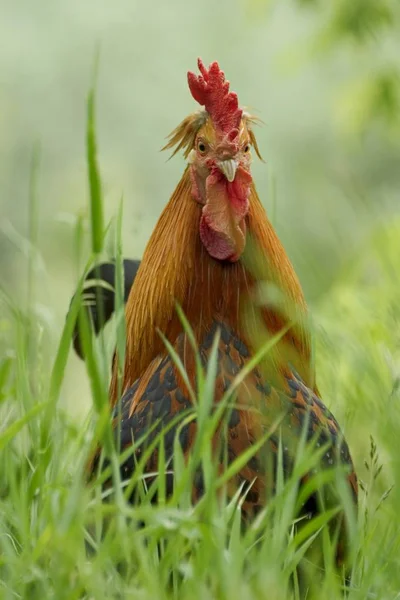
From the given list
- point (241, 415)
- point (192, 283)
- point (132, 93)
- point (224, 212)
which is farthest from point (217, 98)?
point (132, 93)

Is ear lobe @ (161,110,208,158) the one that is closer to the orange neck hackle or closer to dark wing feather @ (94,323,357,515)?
the orange neck hackle

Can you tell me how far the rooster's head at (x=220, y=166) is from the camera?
2.66m

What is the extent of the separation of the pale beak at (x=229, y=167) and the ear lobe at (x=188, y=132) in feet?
0.60

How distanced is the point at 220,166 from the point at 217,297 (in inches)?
13.8

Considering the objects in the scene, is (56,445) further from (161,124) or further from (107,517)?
(161,124)

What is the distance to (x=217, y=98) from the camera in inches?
108

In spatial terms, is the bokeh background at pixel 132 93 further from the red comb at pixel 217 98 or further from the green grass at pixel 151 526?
the green grass at pixel 151 526

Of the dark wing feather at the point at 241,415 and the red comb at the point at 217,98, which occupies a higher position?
the red comb at the point at 217,98

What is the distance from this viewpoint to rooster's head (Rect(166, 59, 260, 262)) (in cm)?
266

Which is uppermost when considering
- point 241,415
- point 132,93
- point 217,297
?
point 132,93

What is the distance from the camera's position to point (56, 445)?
218 cm

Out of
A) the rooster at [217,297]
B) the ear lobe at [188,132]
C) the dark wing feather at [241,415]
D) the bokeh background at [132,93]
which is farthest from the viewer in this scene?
the bokeh background at [132,93]

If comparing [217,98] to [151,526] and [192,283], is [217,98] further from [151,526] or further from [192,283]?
[151,526]

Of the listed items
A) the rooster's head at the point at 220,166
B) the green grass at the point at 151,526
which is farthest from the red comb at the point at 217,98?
the green grass at the point at 151,526
